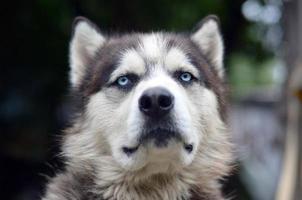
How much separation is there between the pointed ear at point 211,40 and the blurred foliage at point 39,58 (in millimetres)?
4110

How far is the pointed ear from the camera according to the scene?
5.17 m

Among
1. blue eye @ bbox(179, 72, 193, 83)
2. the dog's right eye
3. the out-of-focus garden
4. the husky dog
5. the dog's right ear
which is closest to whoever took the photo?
the husky dog

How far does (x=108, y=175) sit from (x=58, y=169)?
2.11 ft

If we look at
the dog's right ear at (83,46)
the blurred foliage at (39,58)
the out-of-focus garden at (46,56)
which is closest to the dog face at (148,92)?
the dog's right ear at (83,46)

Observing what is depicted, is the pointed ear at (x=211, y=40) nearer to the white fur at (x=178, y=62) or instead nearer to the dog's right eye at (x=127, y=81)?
the white fur at (x=178, y=62)

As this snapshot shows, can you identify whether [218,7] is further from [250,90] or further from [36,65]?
[250,90]

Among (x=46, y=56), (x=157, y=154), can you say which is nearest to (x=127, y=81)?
(x=157, y=154)

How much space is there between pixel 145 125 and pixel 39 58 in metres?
6.18

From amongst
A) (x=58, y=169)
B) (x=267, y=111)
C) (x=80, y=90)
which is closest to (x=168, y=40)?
(x=80, y=90)

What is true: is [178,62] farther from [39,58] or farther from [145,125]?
[39,58]

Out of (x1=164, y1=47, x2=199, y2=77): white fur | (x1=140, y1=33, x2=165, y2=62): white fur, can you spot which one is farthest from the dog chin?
(x1=140, y1=33, x2=165, y2=62): white fur

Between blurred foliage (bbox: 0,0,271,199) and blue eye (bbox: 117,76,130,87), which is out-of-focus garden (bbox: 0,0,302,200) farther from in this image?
blue eye (bbox: 117,76,130,87)

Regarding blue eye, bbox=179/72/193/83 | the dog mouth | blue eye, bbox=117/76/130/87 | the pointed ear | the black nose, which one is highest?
the pointed ear

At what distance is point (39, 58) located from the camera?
9.91 m
